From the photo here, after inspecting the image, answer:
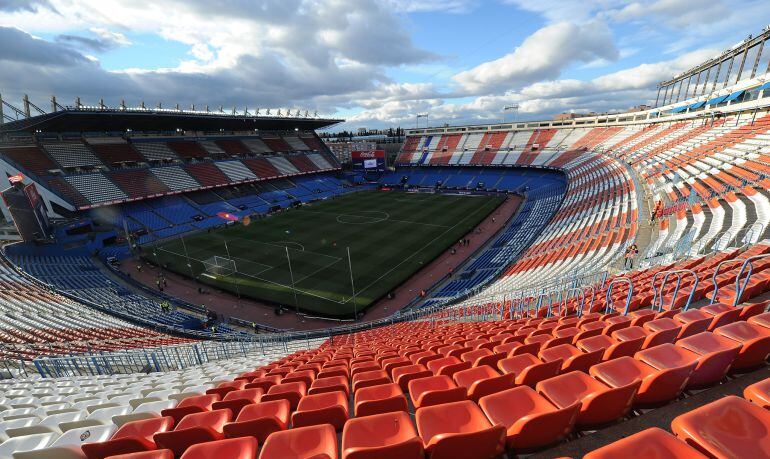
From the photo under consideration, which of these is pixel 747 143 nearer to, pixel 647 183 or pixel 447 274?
pixel 647 183

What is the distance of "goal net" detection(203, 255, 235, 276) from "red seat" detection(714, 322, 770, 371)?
113 feet

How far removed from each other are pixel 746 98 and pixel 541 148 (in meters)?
36.8

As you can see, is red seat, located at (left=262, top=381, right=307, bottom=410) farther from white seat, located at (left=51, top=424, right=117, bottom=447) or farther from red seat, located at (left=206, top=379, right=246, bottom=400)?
white seat, located at (left=51, top=424, right=117, bottom=447)

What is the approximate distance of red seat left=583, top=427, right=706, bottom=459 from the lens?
7.33ft

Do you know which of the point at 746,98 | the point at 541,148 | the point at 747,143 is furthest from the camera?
the point at 541,148

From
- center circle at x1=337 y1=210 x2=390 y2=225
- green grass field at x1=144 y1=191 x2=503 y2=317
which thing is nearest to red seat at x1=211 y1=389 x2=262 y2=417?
green grass field at x1=144 y1=191 x2=503 y2=317

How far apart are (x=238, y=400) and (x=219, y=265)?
107 feet

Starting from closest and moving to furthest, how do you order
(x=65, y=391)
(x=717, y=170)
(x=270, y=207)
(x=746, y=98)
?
(x=65, y=391) < (x=717, y=170) < (x=746, y=98) < (x=270, y=207)

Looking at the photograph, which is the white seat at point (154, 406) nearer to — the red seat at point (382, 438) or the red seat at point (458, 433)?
the red seat at point (382, 438)

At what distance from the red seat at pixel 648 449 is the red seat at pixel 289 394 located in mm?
4269

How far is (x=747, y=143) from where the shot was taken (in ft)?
93.1

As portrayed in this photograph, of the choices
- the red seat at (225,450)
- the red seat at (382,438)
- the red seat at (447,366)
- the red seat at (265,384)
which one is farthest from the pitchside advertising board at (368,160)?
the red seat at (225,450)

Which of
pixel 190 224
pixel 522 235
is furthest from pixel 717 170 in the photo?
pixel 190 224

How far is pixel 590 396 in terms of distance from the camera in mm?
3201
